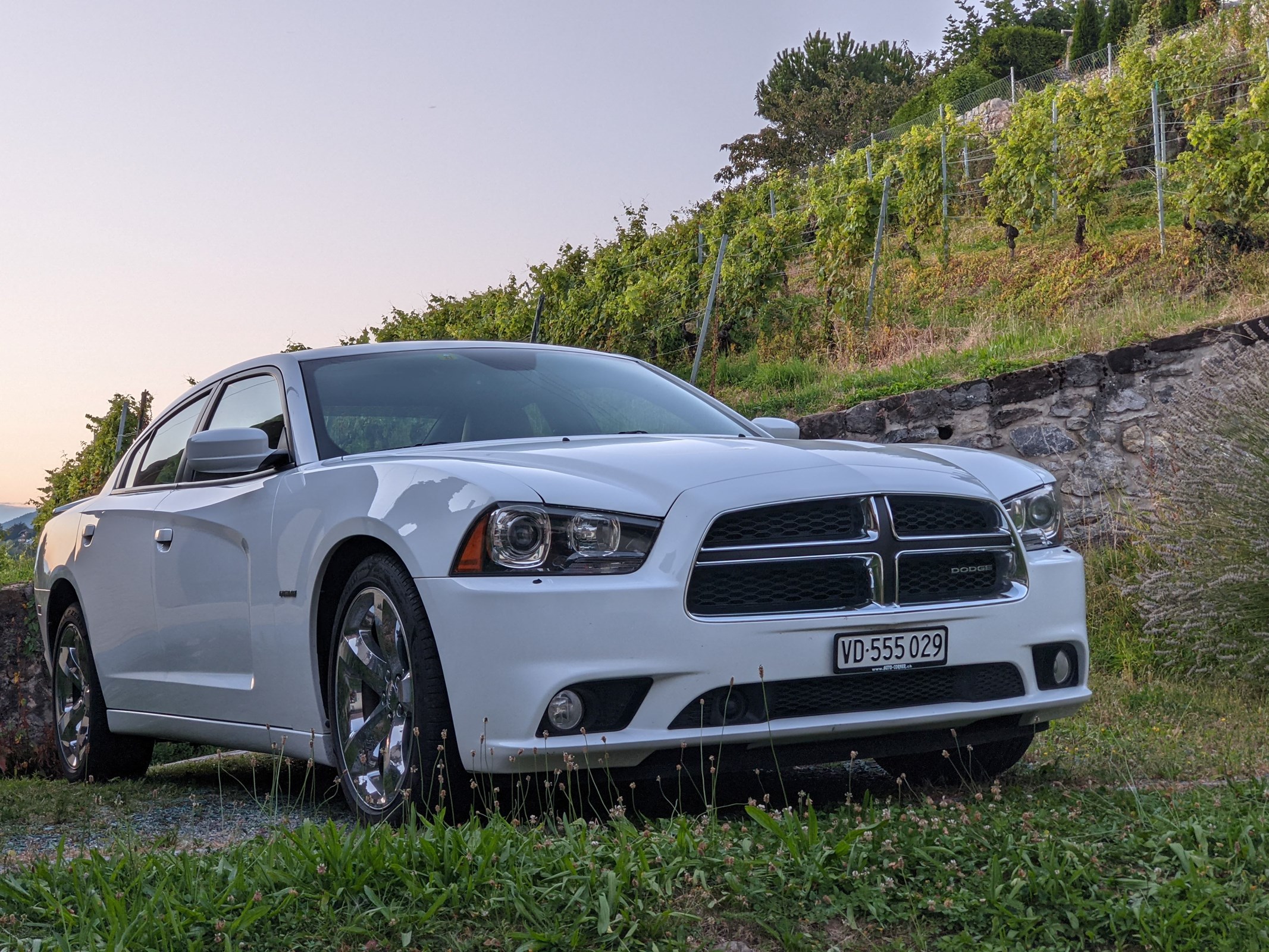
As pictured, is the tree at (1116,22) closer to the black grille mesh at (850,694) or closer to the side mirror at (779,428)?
the side mirror at (779,428)

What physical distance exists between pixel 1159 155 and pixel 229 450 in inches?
843

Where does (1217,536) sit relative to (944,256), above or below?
below

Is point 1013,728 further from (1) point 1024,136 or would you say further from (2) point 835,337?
(1) point 1024,136

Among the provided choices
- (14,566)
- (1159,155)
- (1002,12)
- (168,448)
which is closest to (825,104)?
(1002,12)

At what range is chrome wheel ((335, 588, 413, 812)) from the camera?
3.68 meters

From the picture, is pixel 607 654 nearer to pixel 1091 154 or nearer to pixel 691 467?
pixel 691 467

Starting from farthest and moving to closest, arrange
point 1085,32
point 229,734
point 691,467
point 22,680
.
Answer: point 1085,32 < point 22,680 < point 229,734 < point 691,467

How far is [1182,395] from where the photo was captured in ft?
25.5

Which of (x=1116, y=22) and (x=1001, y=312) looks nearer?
(x=1001, y=312)

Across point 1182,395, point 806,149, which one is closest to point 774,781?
point 1182,395

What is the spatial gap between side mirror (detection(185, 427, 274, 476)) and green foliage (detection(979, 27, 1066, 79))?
51.3 metres

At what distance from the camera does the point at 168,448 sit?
19.0 feet

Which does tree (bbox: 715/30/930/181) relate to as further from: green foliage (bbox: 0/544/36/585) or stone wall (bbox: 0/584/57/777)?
stone wall (bbox: 0/584/57/777)

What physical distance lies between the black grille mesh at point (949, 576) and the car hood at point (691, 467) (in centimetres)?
19
